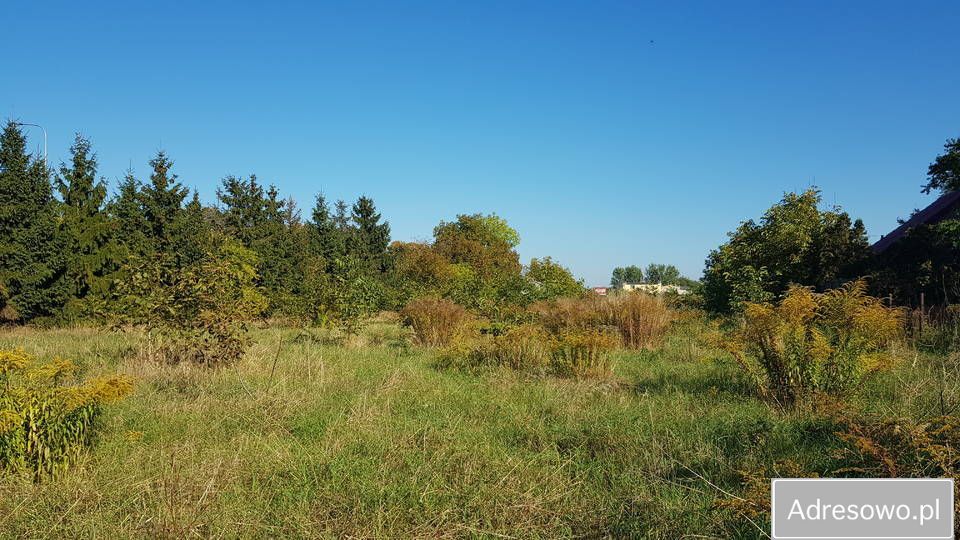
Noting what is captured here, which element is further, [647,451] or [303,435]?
[303,435]

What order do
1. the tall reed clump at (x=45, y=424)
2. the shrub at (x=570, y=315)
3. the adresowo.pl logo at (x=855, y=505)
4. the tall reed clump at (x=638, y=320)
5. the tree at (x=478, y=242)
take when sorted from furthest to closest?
the tree at (x=478, y=242)
the shrub at (x=570, y=315)
the tall reed clump at (x=638, y=320)
the tall reed clump at (x=45, y=424)
the adresowo.pl logo at (x=855, y=505)

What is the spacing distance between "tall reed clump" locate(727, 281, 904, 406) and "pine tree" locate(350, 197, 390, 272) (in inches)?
Answer: 989

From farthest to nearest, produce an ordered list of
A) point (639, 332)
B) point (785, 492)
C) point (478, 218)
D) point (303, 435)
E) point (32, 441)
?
point (478, 218)
point (639, 332)
point (303, 435)
point (32, 441)
point (785, 492)

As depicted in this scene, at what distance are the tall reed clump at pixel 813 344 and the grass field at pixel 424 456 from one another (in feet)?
1.07

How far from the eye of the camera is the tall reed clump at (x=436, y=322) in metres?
11.1

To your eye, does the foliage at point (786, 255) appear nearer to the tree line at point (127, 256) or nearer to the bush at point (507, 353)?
the tree line at point (127, 256)

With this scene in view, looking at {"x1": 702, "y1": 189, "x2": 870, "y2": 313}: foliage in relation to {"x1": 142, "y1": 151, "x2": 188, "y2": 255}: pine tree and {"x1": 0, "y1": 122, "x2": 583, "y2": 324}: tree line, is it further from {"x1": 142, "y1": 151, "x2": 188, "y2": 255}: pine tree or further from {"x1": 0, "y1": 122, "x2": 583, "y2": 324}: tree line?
{"x1": 142, "y1": 151, "x2": 188, "y2": 255}: pine tree

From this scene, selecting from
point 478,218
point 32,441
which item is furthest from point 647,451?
point 478,218

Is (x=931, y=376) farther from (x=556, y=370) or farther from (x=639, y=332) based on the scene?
(x=639, y=332)

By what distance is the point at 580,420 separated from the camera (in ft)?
16.4

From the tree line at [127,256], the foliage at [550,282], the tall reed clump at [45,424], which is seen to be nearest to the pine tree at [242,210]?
the tree line at [127,256]

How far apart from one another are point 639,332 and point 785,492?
9122 millimetres

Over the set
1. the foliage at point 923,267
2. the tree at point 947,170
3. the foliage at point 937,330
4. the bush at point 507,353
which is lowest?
the bush at point 507,353

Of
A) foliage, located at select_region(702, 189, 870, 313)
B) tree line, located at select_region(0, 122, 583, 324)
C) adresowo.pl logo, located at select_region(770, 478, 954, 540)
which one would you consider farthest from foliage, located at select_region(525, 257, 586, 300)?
adresowo.pl logo, located at select_region(770, 478, 954, 540)
